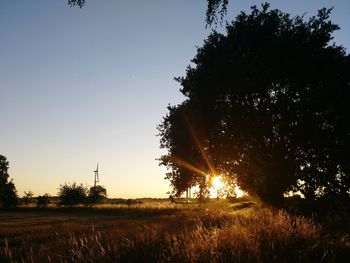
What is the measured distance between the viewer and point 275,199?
36000 millimetres

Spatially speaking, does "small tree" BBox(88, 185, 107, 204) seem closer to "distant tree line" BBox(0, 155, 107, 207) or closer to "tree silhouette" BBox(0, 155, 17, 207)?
"distant tree line" BBox(0, 155, 107, 207)

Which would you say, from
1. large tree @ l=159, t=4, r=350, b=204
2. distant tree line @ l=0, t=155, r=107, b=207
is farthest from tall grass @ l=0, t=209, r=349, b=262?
distant tree line @ l=0, t=155, r=107, b=207

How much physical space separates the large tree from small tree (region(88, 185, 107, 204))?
58987mm

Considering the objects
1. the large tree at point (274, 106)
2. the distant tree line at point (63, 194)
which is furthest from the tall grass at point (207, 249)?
the distant tree line at point (63, 194)

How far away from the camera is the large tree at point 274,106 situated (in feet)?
104

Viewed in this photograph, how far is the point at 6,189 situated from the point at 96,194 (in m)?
20.2

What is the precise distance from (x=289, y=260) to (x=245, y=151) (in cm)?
2639

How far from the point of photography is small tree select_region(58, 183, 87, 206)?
87625 mm

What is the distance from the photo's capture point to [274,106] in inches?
1310

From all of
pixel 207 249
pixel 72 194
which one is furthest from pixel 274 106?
pixel 72 194

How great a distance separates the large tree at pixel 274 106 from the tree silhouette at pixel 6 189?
6713cm

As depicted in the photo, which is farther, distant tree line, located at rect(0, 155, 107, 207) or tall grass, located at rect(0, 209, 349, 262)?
distant tree line, located at rect(0, 155, 107, 207)

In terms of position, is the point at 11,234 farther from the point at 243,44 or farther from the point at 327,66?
A: the point at 327,66

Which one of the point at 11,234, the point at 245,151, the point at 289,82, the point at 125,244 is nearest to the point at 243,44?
the point at 289,82
